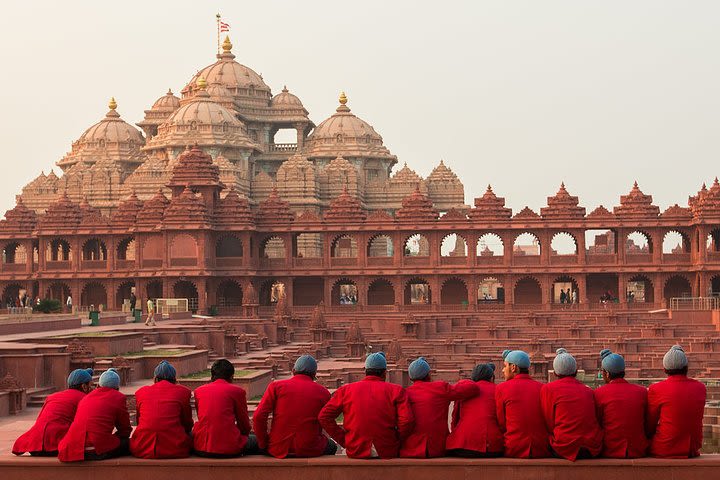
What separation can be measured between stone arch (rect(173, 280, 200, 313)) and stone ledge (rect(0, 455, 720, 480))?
44502mm

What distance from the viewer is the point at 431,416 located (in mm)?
12297

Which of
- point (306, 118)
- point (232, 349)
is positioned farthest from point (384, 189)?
point (232, 349)

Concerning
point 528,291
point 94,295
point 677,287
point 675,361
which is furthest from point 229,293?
point 675,361

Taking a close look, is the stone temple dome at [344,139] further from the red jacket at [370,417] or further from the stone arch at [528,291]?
the red jacket at [370,417]

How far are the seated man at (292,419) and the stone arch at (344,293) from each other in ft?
148

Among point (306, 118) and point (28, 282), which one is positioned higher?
point (306, 118)

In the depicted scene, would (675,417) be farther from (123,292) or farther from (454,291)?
(123,292)

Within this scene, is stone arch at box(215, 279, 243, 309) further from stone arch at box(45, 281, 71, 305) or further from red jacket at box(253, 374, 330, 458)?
red jacket at box(253, 374, 330, 458)

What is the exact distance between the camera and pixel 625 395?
39.8 feet

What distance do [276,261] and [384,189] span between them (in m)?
16.5

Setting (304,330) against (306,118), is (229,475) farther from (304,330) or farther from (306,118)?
(306,118)

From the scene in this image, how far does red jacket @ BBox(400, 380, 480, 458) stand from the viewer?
40.3 ft

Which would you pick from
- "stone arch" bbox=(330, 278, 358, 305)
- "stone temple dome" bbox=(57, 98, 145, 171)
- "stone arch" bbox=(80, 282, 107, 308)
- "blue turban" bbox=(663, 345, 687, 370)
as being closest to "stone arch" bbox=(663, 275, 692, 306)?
"stone arch" bbox=(330, 278, 358, 305)

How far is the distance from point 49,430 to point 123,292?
48.9m
